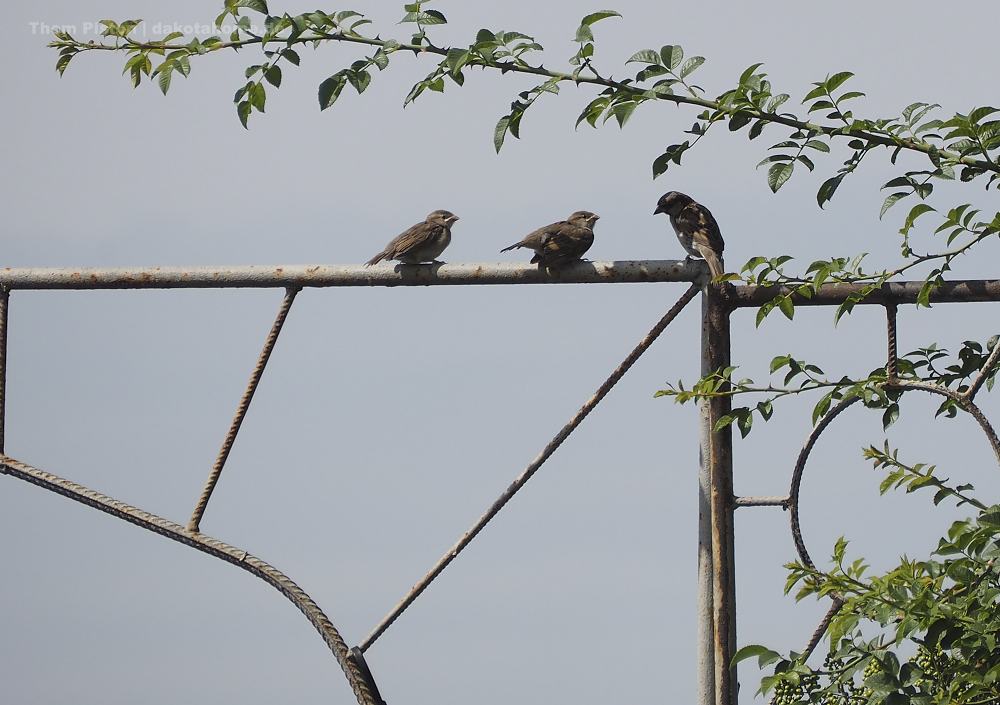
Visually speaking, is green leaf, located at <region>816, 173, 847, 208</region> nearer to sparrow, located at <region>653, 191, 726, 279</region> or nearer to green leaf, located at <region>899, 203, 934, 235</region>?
green leaf, located at <region>899, 203, 934, 235</region>

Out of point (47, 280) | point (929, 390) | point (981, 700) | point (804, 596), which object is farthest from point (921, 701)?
point (47, 280)

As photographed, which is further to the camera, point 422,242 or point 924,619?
point 422,242

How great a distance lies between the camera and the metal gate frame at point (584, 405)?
3771 millimetres

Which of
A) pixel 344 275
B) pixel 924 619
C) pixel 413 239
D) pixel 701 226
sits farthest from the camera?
pixel 701 226

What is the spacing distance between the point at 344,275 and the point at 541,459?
107 cm

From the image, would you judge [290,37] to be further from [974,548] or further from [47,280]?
[974,548]

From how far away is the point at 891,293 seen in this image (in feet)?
12.4

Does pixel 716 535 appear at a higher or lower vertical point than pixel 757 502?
lower

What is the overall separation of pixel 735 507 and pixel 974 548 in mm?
846

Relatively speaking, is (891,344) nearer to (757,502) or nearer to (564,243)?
(757,502)

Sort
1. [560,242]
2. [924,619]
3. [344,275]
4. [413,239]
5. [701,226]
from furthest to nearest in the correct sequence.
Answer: [701,226] → [413,239] → [560,242] → [344,275] → [924,619]

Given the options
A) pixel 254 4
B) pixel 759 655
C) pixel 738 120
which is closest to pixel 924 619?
pixel 759 655

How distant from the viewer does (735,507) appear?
12.5 feet

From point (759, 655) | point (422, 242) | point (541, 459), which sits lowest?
point (759, 655)
